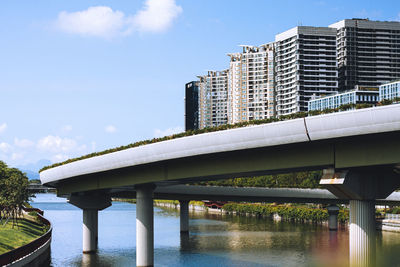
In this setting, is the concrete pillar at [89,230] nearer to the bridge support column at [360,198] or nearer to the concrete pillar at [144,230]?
the concrete pillar at [144,230]

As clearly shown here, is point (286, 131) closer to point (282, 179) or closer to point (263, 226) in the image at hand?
point (263, 226)

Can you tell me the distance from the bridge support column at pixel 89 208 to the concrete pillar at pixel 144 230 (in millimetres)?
15133

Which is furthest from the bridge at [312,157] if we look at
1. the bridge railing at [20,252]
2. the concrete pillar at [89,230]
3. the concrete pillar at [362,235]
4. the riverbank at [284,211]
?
the riverbank at [284,211]

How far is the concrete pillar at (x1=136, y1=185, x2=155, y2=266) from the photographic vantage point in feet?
154

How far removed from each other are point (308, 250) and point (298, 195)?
1508 cm

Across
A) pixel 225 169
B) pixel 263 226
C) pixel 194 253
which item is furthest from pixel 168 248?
pixel 263 226

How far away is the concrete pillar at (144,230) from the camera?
46812 millimetres

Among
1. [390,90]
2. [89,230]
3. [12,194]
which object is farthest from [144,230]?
[390,90]

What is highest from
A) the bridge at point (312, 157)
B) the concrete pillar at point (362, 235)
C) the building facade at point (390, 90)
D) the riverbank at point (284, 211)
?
the building facade at point (390, 90)

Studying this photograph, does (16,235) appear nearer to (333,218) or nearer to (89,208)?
(89,208)

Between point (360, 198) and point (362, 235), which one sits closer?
point (362, 235)

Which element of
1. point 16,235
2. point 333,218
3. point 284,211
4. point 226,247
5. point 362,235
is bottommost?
point 226,247

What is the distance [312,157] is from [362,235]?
17.0 ft

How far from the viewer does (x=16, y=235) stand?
5928 cm
